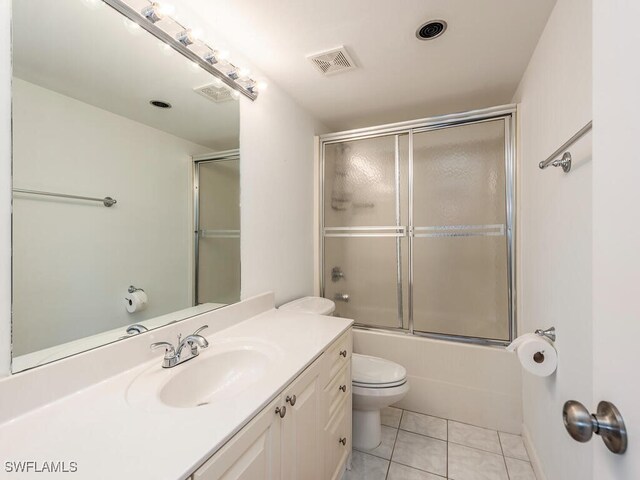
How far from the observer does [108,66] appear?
1.01m

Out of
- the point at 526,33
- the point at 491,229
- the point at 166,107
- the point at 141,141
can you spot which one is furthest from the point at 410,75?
the point at 141,141

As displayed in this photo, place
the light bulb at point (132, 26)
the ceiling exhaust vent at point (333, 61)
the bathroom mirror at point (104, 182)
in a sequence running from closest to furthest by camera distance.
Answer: the bathroom mirror at point (104, 182) → the light bulb at point (132, 26) → the ceiling exhaust vent at point (333, 61)

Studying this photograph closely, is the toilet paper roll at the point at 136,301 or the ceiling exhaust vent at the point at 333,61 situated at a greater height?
the ceiling exhaust vent at the point at 333,61

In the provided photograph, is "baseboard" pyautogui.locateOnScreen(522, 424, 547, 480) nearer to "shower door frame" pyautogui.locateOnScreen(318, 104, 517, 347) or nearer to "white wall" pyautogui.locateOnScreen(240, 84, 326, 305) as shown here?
"shower door frame" pyautogui.locateOnScreen(318, 104, 517, 347)

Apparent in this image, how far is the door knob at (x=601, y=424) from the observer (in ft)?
1.29

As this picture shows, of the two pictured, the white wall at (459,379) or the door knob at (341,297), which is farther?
the door knob at (341,297)

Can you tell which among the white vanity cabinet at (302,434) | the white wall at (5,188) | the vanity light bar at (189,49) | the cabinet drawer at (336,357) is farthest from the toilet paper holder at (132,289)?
the vanity light bar at (189,49)

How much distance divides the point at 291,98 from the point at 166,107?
106 centimetres

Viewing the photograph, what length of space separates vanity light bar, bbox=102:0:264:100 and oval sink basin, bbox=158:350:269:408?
131 cm

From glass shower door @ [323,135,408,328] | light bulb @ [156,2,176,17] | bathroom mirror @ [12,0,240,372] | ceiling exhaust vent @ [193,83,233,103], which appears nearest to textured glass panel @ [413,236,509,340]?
glass shower door @ [323,135,408,328]

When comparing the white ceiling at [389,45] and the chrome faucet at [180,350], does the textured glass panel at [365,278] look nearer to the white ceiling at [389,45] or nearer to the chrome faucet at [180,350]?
the white ceiling at [389,45]

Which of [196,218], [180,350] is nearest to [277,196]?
[196,218]

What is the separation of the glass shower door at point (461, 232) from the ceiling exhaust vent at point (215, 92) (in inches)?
56.0

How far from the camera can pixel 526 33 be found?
4.52 feet
